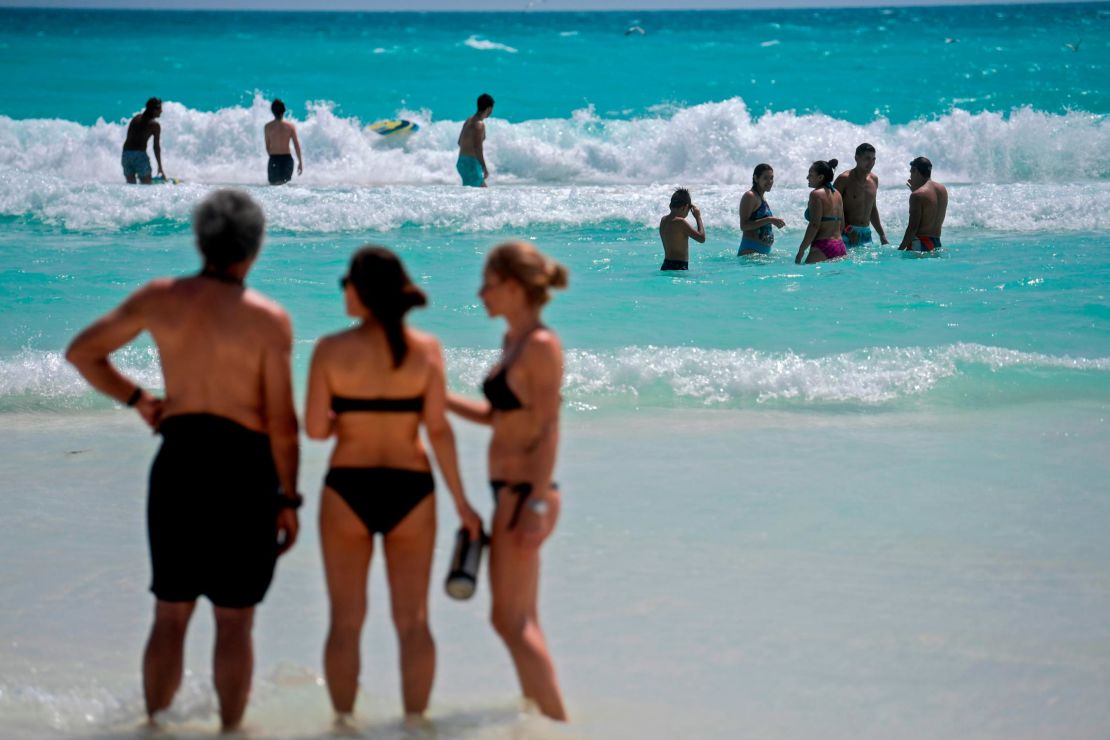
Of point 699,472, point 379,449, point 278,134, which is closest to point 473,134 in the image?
point 278,134

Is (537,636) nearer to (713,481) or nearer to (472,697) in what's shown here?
(472,697)

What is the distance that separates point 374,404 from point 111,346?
752mm

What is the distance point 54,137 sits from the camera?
84.9 ft

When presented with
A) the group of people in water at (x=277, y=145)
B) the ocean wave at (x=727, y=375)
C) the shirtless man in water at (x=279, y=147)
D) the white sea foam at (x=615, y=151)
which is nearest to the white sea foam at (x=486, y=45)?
the white sea foam at (x=615, y=151)

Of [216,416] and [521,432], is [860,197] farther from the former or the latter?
[216,416]

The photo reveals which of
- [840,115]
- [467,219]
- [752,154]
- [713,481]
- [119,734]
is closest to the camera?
[119,734]

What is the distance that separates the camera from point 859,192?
496 inches

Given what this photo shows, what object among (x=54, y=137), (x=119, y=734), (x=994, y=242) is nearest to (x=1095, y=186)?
(x=994, y=242)

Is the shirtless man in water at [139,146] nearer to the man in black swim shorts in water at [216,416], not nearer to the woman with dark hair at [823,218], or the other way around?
the woman with dark hair at [823,218]

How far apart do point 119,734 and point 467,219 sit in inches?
488

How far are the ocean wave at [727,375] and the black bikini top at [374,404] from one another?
4131mm

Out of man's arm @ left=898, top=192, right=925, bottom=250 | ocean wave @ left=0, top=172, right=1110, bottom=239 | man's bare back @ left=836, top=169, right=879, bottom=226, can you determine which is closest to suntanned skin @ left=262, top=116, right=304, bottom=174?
ocean wave @ left=0, top=172, right=1110, bottom=239

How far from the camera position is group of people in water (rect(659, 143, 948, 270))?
11758 mm

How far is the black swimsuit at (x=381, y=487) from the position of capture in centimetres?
349
